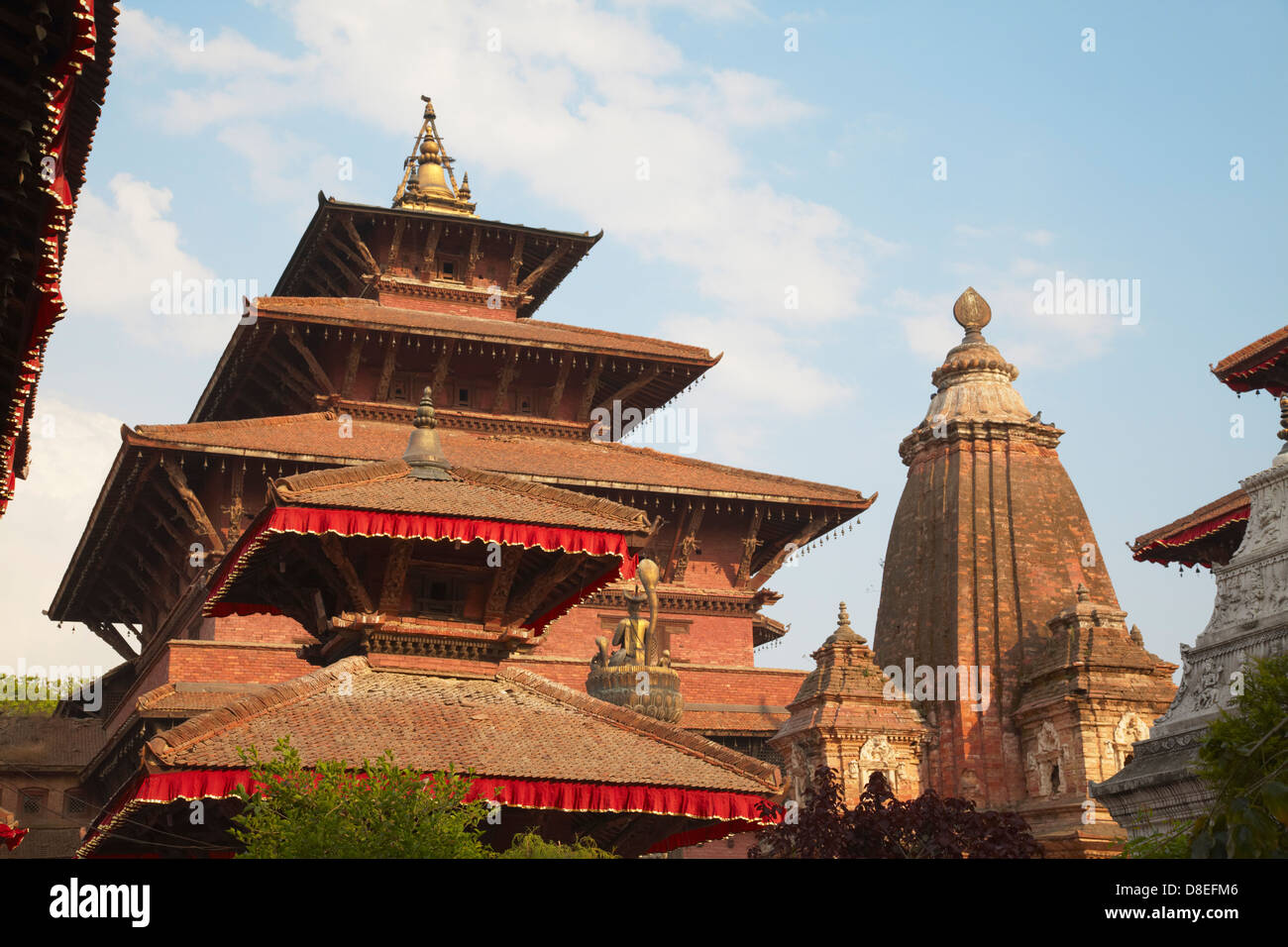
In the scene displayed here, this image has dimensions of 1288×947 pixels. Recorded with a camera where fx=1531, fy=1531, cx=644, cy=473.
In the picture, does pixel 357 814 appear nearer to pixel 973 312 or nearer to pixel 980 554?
pixel 980 554

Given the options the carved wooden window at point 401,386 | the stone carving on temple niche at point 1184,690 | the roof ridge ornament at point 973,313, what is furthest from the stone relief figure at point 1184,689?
the roof ridge ornament at point 973,313

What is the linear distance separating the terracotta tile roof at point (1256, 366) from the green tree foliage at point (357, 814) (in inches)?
664

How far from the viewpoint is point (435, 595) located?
15602mm

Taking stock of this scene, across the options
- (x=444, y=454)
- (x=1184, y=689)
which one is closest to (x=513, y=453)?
(x=444, y=454)

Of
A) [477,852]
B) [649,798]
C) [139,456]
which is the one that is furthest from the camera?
[139,456]

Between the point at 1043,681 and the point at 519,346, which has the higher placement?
the point at 519,346

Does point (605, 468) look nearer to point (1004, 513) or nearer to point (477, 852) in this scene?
point (1004, 513)

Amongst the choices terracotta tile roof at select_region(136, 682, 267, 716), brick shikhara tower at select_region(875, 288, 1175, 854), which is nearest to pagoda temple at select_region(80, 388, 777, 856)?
terracotta tile roof at select_region(136, 682, 267, 716)

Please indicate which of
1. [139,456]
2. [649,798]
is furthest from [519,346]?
[649,798]

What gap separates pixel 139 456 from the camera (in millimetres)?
26438

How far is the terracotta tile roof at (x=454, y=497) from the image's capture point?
14.5 m

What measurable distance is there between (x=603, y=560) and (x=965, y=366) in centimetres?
2433

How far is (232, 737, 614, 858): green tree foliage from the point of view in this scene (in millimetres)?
10578

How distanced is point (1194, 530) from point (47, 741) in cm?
2207
